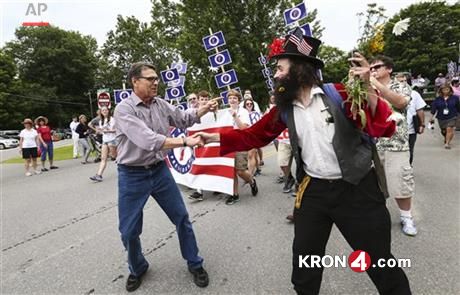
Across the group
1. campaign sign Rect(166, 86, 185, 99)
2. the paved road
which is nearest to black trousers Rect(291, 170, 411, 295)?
the paved road

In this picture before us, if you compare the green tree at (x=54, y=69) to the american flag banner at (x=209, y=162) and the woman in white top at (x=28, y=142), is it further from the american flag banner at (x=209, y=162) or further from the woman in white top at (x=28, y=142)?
the american flag banner at (x=209, y=162)

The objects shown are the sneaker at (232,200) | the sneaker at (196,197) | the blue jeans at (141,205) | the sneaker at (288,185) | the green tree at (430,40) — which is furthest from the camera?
the green tree at (430,40)

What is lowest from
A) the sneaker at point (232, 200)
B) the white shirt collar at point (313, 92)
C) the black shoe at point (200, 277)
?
the black shoe at point (200, 277)

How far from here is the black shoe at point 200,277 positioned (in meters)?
2.59

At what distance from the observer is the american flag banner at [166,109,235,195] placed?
Answer: 16.4ft

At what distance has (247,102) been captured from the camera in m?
6.79

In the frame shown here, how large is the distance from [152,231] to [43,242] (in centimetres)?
151

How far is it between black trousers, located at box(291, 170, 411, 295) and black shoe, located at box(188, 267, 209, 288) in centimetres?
101

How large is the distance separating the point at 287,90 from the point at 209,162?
11.6 feet

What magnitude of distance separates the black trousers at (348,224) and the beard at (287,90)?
0.57m

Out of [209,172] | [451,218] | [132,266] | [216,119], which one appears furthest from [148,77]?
[451,218]

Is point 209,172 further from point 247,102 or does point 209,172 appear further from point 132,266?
point 132,266

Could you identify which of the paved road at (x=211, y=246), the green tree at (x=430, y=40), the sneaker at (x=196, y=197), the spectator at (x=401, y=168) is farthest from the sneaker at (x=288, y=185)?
the green tree at (x=430, y=40)

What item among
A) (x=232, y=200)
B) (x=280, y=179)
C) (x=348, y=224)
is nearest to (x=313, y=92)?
(x=348, y=224)
